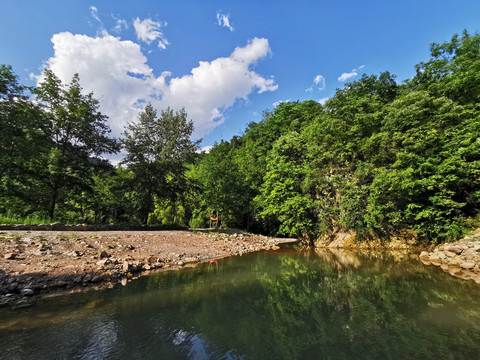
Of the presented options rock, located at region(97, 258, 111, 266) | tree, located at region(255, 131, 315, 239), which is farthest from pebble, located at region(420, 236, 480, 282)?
rock, located at region(97, 258, 111, 266)

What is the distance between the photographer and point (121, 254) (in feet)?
36.4

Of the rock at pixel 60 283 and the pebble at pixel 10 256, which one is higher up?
the pebble at pixel 10 256

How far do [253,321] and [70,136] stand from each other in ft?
74.3

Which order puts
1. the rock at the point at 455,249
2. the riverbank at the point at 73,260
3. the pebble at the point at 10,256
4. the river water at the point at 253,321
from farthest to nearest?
1. the rock at the point at 455,249
2. the pebble at the point at 10,256
3. the riverbank at the point at 73,260
4. the river water at the point at 253,321

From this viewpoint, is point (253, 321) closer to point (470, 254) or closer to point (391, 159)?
point (470, 254)

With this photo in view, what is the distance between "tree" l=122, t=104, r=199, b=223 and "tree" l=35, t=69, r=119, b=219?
270 centimetres

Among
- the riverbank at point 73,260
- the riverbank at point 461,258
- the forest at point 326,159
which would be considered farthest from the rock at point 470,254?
the riverbank at point 73,260

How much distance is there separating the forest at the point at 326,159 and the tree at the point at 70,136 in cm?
9

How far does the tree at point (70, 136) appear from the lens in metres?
17.7

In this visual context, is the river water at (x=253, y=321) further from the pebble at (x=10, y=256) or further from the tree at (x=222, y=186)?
Result: the tree at (x=222, y=186)

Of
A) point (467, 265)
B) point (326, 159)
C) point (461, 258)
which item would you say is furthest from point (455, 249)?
point (326, 159)

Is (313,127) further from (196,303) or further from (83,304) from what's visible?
(83,304)

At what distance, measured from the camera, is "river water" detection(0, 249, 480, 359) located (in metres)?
4.20

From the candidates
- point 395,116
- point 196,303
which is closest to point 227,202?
point 395,116
